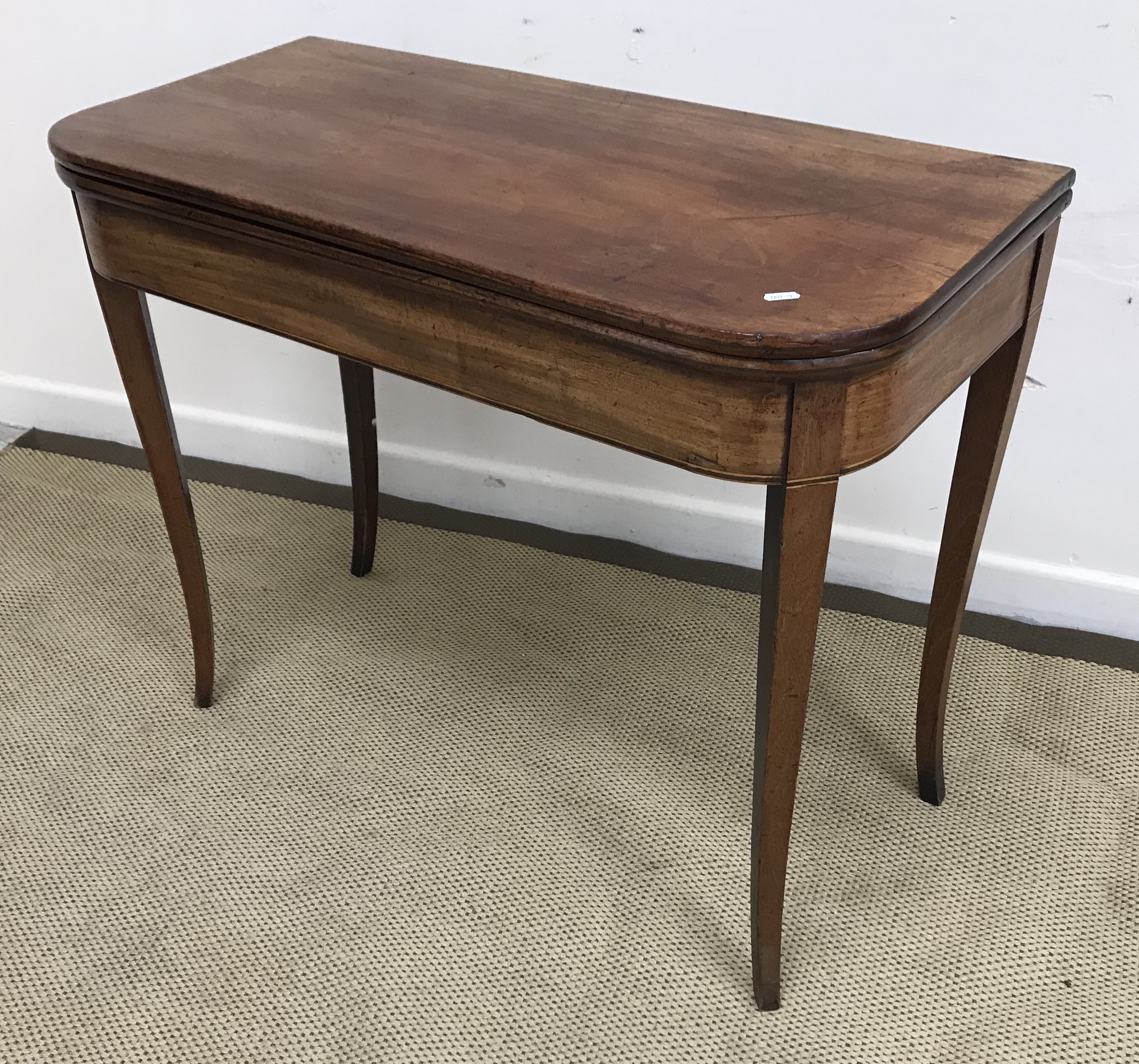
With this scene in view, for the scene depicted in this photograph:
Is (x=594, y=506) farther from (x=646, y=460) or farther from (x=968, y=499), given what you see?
(x=968, y=499)

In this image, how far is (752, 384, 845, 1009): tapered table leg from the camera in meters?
0.88

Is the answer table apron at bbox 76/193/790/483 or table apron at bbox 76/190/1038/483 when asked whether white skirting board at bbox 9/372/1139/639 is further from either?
table apron at bbox 76/193/790/483

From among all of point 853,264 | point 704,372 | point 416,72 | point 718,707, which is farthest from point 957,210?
point 718,707

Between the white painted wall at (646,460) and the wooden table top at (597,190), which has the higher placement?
the wooden table top at (597,190)

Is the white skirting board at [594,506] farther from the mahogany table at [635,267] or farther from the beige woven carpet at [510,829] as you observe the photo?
the mahogany table at [635,267]

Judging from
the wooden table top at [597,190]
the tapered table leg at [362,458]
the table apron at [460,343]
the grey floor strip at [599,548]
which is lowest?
the grey floor strip at [599,548]

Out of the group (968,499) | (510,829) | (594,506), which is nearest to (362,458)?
(594,506)

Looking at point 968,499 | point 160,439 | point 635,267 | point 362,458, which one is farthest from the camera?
point 362,458

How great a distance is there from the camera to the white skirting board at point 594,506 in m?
1.73

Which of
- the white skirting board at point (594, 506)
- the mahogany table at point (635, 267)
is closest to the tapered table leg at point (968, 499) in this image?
the mahogany table at point (635, 267)

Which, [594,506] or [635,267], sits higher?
[635,267]

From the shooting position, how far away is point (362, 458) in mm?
1733

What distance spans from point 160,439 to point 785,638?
784mm

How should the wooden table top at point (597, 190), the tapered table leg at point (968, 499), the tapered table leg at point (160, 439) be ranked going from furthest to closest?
the tapered table leg at point (160, 439) < the tapered table leg at point (968, 499) < the wooden table top at point (597, 190)
